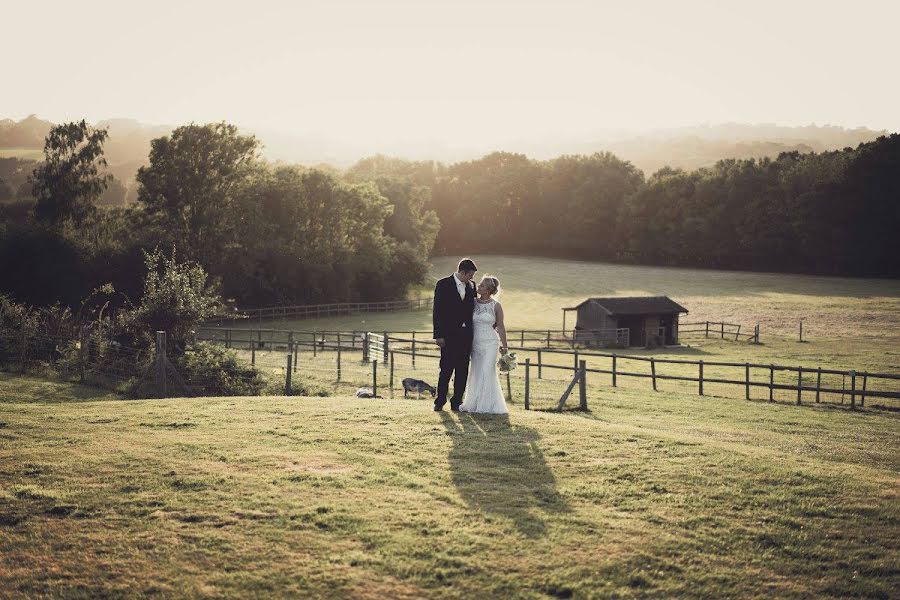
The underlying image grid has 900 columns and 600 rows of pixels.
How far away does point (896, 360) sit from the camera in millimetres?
35312

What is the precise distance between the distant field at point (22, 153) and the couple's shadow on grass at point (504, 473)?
359 ft

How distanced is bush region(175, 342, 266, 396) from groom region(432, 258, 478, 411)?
393 inches

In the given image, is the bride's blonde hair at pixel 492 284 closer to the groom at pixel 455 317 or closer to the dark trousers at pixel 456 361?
the groom at pixel 455 317

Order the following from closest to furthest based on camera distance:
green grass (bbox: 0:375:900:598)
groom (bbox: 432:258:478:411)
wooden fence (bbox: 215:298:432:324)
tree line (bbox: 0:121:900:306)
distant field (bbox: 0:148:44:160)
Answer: green grass (bbox: 0:375:900:598) → groom (bbox: 432:258:478:411) → tree line (bbox: 0:121:900:306) → wooden fence (bbox: 215:298:432:324) → distant field (bbox: 0:148:44:160)

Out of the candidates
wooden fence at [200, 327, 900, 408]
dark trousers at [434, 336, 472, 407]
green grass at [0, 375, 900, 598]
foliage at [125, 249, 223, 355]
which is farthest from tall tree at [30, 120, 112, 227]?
dark trousers at [434, 336, 472, 407]

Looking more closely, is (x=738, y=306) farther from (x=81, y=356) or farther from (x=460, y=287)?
(x=460, y=287)

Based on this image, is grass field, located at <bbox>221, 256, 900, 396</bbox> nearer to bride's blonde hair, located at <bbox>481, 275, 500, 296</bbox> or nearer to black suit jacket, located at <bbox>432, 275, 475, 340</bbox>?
bride's blonde hair, located at <bbox>481, 275, 500, 296</bbox>

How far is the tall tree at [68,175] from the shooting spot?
4844 centimetres

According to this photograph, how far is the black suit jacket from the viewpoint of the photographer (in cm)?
1123

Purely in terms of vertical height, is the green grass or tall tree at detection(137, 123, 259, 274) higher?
tall tree at detection(137, 123, 259, 274)

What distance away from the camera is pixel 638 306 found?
48.1m

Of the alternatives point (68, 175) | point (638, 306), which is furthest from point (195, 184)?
point (638, 306)

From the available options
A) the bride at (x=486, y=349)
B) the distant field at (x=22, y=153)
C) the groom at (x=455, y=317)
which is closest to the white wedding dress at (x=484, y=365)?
the bride at (x=486, y=349)

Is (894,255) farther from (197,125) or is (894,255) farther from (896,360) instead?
(197,125)
